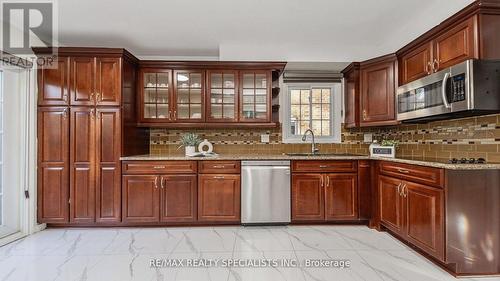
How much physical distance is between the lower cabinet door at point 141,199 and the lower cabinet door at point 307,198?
5.57 feet

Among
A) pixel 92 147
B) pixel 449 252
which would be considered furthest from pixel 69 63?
pixel 449 252

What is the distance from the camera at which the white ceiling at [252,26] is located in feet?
8.84

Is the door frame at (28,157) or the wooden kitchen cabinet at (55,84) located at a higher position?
the wooden kitchen cabinet at (55,84)

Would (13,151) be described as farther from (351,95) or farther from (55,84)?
(351,95)

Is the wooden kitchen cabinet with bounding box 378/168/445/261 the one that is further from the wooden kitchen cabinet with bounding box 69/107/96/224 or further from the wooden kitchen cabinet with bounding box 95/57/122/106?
the wooden kitchen cabinet with bounding box 69/107/96/224

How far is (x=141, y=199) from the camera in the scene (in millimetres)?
3277

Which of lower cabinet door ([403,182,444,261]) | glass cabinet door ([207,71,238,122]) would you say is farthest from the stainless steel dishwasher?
lower cabinet door ([403,182,444,261])

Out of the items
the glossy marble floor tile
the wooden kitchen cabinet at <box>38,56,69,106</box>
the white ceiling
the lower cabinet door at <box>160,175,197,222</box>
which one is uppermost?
the white ceiling

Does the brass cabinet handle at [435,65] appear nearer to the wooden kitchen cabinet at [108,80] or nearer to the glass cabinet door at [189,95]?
the glass cabinet door at [189,95]

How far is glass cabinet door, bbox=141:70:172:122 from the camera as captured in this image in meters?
3.72

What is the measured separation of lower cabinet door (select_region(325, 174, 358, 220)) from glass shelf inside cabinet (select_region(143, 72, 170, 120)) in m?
2.37

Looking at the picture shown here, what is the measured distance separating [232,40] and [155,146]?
190 cm

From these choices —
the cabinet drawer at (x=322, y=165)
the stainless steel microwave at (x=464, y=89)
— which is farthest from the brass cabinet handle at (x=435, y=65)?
the cabinet drawer at (x=322, y=165)

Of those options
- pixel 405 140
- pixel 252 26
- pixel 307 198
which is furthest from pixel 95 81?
pixel 405 140
